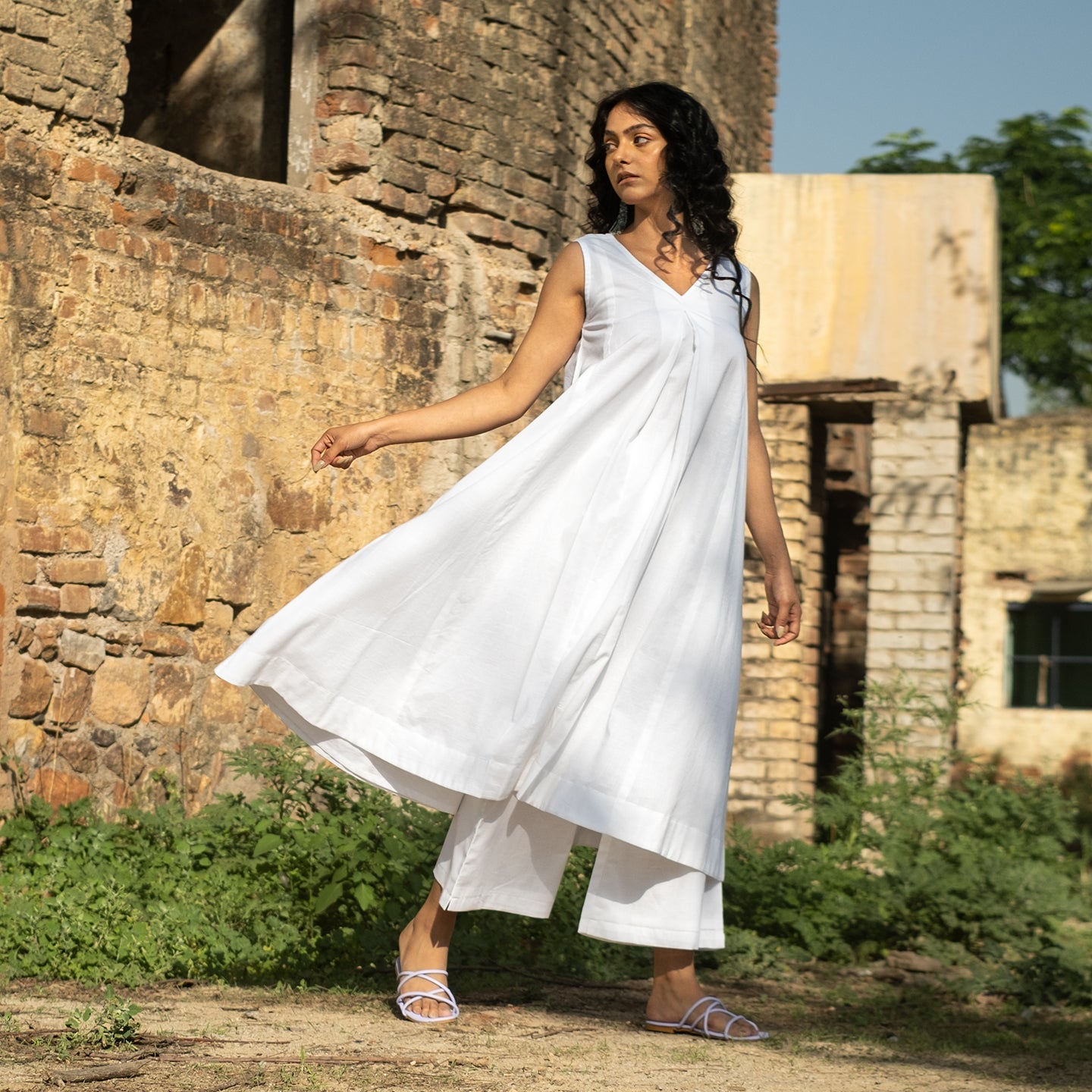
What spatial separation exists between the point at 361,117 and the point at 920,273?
14.3ft

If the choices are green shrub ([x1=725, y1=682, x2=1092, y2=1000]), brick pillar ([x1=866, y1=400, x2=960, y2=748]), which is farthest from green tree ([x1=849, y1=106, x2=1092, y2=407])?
green shrub ([x1=725, y1=682, x2=1092, y2=1000])

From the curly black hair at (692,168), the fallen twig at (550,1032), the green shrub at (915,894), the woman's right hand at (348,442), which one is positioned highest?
the curly black hair at (692,168)

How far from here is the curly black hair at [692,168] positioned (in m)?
2.88

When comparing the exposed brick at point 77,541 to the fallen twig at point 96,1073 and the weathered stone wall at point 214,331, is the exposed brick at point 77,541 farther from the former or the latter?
the fallen twig at point 96,1073

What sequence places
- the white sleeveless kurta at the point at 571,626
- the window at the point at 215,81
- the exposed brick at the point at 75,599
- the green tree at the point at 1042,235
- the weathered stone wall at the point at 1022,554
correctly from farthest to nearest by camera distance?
the green tree at the point at 1042,235 < the weathered stone wall at the point at 1022,554 < the window at the point at 215,81 < the exposed brick at the point at 75,599 < the white sleeveless kurta at the point at 571,626

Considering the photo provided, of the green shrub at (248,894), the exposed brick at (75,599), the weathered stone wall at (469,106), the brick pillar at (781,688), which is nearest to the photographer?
the green shrub at (248,894)

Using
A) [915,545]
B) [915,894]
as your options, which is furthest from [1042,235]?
[915,894]

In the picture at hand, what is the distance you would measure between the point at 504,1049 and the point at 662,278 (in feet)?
5.02

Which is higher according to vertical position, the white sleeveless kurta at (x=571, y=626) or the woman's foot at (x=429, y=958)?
the white sleeveless kurta at (x=571, y=626)

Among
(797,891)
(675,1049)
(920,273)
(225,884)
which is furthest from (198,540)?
(920,273)

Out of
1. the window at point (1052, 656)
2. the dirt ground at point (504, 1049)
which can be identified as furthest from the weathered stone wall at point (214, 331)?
the window at point (1052, 656)

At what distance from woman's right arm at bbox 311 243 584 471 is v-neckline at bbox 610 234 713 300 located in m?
0.10

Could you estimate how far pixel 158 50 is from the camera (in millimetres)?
6453

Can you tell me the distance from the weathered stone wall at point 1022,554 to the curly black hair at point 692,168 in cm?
1102
